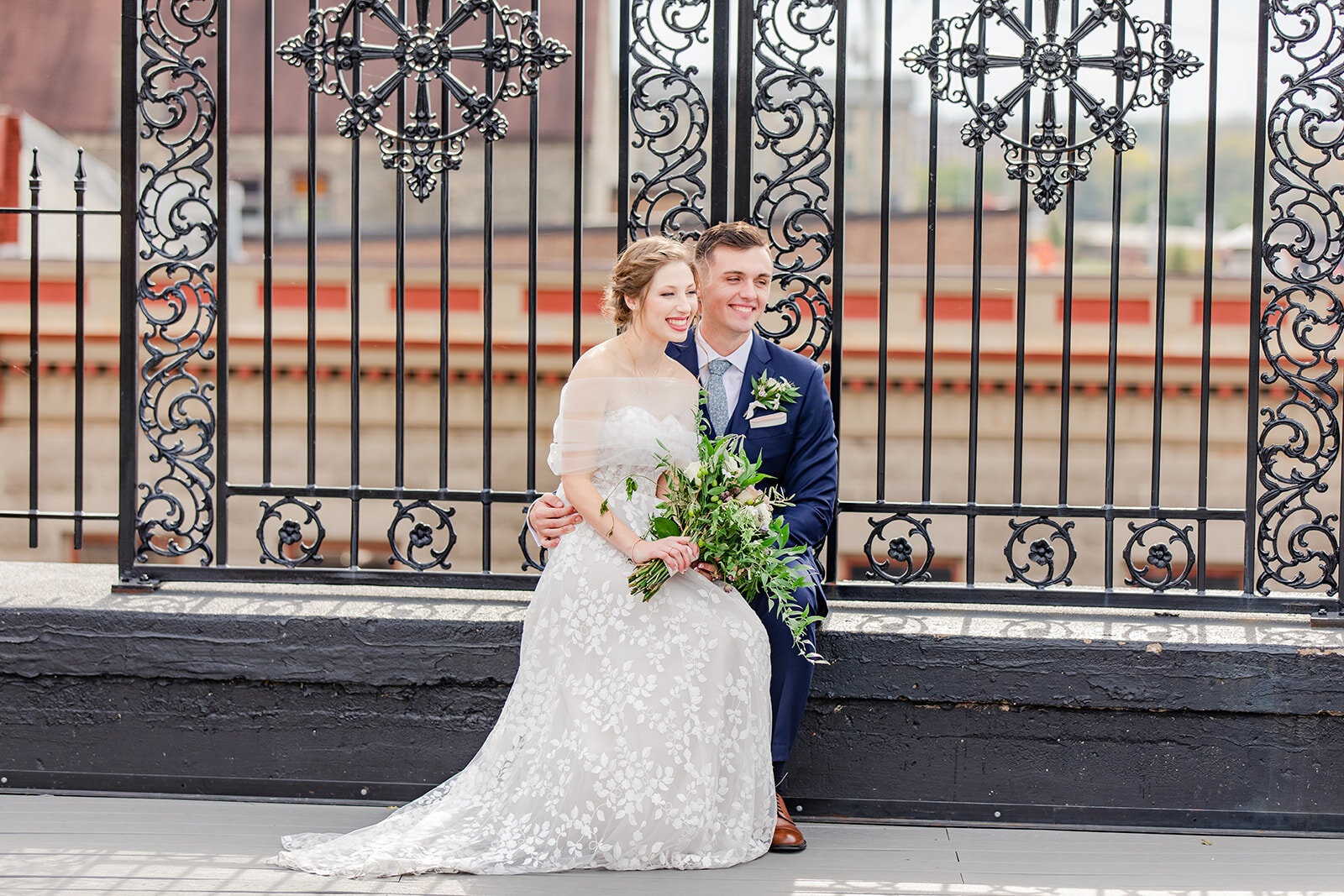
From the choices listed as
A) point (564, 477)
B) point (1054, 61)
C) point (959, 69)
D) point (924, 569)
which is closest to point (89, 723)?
point (564, 477)

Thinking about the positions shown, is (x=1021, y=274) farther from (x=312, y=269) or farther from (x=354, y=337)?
(x=312, y=269)

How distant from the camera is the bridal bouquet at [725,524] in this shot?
Result: 10.1ft

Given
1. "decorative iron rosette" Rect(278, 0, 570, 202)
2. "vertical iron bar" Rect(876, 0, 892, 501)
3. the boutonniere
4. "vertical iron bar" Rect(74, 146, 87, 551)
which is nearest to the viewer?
the boutonniere

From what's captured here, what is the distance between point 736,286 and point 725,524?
0.74m

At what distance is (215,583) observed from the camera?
401 centimetres

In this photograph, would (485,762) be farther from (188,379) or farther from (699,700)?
(188,379)

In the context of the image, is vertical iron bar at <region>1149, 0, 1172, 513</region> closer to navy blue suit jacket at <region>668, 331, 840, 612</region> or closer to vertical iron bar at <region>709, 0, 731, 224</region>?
navy blue suit jacket at <region>668, 331, 840, 612</region>

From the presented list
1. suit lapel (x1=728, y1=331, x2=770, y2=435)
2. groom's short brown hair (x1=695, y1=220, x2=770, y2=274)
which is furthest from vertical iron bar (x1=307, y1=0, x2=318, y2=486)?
suit lapel (x1=728, y1=331, x2=770, y2=435)

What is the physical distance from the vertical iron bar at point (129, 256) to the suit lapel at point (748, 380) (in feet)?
A: 6.46

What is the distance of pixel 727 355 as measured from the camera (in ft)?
11.5

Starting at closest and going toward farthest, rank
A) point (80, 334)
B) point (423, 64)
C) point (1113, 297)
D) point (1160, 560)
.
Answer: point (1113, 297)
point (1160, 560)
point (423, 64)
point (80, 334)

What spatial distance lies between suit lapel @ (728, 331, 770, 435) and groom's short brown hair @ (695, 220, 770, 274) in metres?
0.27

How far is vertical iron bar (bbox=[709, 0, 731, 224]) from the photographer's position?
3.75m

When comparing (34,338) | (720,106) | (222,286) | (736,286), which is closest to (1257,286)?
(736,286)
